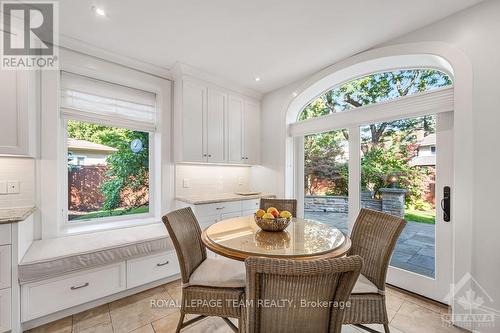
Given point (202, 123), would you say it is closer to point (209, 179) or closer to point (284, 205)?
point (209, 179)

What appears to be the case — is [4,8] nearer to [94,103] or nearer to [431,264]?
[94,103]

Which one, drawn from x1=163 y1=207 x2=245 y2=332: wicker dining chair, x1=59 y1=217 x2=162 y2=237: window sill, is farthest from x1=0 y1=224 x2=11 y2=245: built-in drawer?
x1=163 y1=207 x2=245 y2=332: wicker dining chair

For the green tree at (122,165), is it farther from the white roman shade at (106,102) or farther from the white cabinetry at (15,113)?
the white cabinetry at (15,113)

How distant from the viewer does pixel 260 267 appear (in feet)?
2.68

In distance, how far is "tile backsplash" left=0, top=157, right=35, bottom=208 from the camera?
2.03m

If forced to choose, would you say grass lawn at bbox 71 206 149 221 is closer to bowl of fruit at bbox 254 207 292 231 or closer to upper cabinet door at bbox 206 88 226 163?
upper cabinet door at bbox 206 88 226 163

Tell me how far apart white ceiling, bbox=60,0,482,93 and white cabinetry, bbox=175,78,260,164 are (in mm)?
441

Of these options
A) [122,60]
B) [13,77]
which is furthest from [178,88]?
[13,77]

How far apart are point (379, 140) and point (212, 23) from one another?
2.20 meters

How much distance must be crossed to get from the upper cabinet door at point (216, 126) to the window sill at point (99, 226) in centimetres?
118

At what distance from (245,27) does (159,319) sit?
9.08ft

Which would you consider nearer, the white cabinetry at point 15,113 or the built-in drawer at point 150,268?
the white cabinetry at point 15,113

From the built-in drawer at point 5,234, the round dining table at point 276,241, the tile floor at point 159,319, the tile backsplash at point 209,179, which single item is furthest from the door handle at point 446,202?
the built-in drawer at point 5,234

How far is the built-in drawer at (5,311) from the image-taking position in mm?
1583
